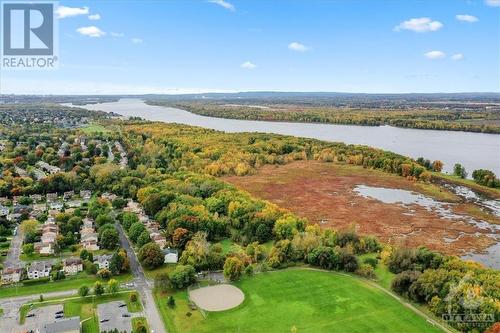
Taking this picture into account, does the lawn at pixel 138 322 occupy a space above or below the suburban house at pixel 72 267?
below

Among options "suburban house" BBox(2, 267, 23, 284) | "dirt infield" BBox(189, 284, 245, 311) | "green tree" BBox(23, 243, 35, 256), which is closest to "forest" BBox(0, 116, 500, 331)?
"dirt infield" BBox(189, 284, 245, 311)

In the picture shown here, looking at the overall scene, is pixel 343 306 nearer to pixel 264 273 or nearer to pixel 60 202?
pixel 264 273

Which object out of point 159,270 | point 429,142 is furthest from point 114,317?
point 429,142

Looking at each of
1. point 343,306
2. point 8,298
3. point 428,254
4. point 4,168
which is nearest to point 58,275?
point 8,298

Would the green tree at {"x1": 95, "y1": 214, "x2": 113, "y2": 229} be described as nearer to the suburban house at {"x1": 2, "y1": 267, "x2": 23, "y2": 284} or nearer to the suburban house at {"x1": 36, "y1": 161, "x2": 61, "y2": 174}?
the suburban house at {"x1": 2, "y1": 267, "x2": 23, "y2": 284}

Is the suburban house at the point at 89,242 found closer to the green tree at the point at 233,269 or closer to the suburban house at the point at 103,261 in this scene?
the suburban house at the point at 103,261

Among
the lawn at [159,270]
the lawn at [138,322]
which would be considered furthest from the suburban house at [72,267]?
the lawn at [138,322]
